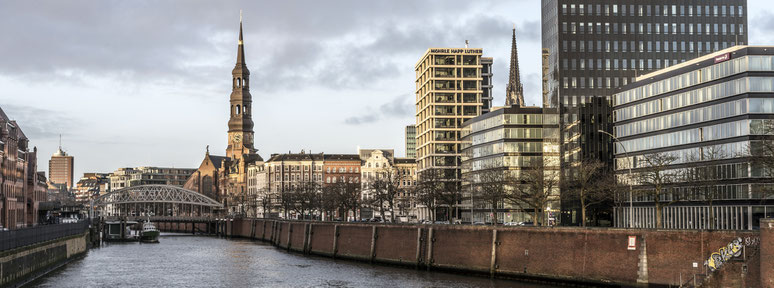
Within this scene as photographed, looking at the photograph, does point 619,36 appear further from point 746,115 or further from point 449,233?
point 449,233

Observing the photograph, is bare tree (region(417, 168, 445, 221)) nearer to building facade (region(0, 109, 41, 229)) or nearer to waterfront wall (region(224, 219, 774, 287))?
A: waterfront wall (region(224, 219, 774, 287))

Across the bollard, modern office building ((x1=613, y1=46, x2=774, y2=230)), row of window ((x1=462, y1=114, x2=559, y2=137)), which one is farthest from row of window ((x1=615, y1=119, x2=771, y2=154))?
the bollard

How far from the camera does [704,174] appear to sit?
4075 inches

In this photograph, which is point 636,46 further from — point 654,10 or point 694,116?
point 694,116

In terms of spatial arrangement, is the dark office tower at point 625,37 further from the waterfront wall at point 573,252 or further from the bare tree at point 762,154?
the waterfront wall at point 573,252

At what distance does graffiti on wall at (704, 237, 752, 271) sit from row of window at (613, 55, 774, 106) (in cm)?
4369

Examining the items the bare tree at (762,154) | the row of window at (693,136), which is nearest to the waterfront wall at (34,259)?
the bare tree at (762,154)

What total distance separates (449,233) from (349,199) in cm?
9728

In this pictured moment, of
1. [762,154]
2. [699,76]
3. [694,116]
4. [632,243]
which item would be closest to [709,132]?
[694,116]

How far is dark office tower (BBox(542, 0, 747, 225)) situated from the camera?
15912 cm

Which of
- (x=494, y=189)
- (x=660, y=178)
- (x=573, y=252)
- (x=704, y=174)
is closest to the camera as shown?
(x=573, y=252)

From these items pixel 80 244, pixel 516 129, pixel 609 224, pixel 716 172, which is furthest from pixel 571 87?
pixel 80 244

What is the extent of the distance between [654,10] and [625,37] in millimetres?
6691

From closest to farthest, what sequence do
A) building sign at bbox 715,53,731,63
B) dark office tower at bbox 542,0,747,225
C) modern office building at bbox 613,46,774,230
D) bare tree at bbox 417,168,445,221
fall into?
modern office building at bbox 613,46,774,230 < building sign at bbox 715,53,731,63 < bare tree at bbox 417,168,445,221 < dark office tower at bbox 542,0,747,225
